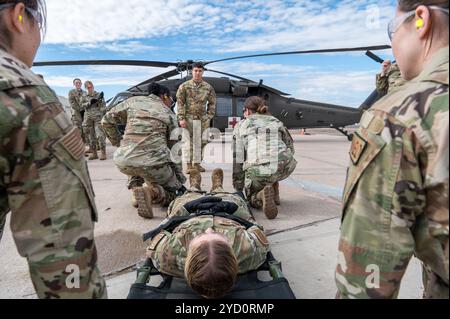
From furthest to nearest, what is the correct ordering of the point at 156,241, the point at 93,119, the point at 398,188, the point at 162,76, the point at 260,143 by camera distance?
the point at 162,76
the point at 93,119
the point at 260,143
the point at 156,241
the point at 398,188

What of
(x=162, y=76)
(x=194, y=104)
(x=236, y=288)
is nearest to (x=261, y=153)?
(x=236, y=288)

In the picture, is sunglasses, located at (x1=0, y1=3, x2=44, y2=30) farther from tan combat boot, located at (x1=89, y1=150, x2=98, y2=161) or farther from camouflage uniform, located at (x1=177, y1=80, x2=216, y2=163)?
tan combat boot, located at (x1=89, y1=150, x2=98, y2=161)

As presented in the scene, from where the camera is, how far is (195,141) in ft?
18.5

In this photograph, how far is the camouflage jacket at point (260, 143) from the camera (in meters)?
3.46

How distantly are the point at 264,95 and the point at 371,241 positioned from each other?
10.6m

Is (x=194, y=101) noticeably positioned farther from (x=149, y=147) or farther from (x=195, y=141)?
(x=149, y=147)

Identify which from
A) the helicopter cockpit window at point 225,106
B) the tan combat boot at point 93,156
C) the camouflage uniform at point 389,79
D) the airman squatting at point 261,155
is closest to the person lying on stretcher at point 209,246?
the airman squatting at point 261,155

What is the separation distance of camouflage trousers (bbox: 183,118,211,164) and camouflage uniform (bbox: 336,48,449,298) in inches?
179

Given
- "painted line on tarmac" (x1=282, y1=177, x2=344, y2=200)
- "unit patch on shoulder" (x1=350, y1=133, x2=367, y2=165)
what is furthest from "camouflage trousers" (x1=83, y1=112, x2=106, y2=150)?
"unit patch on shoulder" (x1=350, y1=133, x2=367, y2=165)

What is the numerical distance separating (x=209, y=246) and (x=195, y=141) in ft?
13.7

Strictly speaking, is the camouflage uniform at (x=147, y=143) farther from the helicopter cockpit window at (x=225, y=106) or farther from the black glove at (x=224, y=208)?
the helicopter cockpit window at (x=225, y=106)

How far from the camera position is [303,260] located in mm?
2312

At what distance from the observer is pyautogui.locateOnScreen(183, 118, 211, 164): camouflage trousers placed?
5406 mm

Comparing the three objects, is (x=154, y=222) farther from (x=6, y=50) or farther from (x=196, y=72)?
(x=196, y=72)
